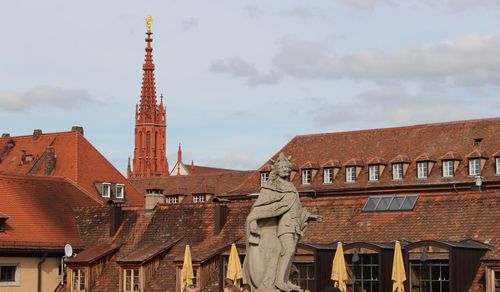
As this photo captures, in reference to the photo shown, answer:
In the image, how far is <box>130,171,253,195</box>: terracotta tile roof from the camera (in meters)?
95.1

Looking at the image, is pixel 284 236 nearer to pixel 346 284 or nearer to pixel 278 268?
pixel 278 268

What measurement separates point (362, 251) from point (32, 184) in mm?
19656

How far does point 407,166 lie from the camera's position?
A: 71.3 metres

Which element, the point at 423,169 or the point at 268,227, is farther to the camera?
the point at 423,169

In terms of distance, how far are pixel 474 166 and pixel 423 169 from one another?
384 cm

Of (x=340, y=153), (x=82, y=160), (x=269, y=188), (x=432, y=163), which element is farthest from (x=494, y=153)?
(x=269, y=188)

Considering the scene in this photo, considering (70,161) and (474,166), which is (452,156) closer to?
(474,166)

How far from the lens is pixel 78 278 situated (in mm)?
47031

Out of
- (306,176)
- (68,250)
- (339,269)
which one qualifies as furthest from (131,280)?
(306,176)

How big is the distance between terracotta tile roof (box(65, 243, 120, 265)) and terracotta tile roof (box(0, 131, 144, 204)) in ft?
61.5

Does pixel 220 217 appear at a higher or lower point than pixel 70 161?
lower

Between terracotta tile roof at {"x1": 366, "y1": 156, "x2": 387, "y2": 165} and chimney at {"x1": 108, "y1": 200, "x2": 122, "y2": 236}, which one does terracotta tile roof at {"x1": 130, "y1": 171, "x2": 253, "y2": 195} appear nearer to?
terracotta tile roof at {"x1": 366, "y1": 156, "x2": 387, "y2": 165}

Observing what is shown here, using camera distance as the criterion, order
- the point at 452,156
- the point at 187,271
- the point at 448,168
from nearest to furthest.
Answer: the point at 187,271 → the point at 452,156 → the point at 448,168

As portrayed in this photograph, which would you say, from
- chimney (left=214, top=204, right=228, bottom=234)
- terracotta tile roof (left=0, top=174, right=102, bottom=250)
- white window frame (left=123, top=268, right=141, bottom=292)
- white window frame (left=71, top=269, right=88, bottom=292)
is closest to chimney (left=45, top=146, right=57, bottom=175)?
terracotta tile roof (left=0, top=174, right=102, bottom=250)
